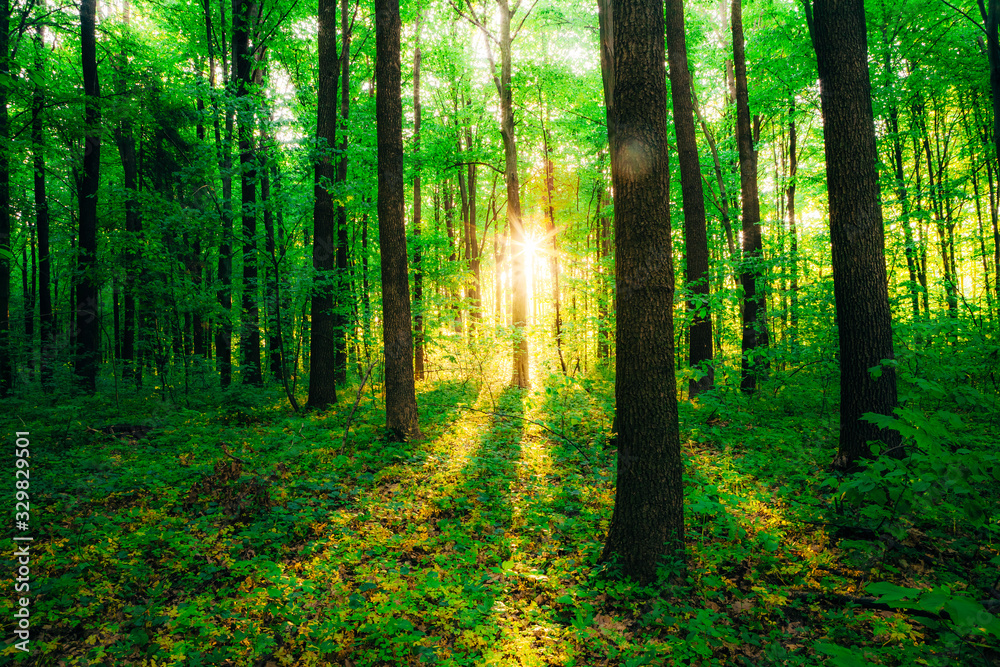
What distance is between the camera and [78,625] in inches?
137

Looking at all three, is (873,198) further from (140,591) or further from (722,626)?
(140,591)

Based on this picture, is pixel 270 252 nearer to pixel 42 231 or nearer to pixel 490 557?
pixel 490 557

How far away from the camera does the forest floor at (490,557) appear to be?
10.3 ft

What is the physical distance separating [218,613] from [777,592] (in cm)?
480

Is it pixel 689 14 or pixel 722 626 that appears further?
pixel 689 14

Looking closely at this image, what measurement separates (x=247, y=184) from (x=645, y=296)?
41.0 feet

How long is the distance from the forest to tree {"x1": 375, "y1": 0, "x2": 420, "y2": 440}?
55 mm

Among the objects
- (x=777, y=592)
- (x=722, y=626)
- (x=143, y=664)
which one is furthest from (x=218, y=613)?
(x=777, y=592)

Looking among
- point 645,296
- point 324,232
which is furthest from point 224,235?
point 645,296

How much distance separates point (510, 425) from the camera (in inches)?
365

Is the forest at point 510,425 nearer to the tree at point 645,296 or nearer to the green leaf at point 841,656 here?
the tree at point 645,296

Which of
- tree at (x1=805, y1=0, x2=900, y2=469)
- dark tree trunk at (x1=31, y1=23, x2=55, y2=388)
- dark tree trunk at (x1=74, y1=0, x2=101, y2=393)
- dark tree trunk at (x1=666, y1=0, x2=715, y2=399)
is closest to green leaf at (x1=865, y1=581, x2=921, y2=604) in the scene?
tree at (x1=805, y1=0, x2=900, y2=469)

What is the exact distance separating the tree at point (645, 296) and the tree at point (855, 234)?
3015 millimetres

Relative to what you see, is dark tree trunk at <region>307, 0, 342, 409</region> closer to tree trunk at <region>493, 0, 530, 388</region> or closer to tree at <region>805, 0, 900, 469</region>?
tree trunk at <region>493, 0, 530, 388</region>
